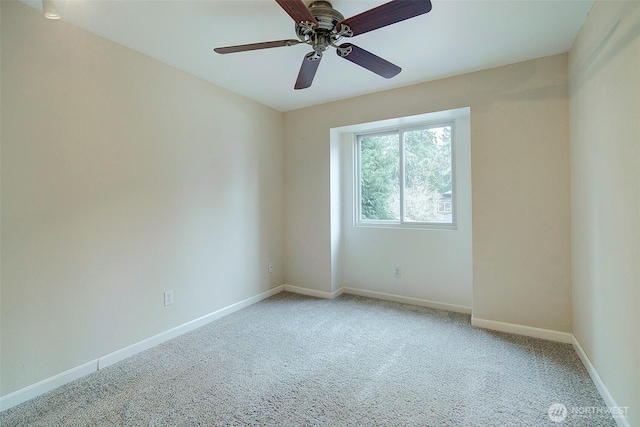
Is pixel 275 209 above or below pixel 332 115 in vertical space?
below

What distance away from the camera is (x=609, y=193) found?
62.7 inches

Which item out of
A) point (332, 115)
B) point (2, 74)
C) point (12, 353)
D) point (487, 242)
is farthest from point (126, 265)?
point (487, 242)

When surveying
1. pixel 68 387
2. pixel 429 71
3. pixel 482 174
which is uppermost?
pixel 429 71

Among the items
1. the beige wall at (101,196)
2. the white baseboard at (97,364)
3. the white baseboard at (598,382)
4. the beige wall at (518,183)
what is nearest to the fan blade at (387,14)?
the beige wall at (518,183)

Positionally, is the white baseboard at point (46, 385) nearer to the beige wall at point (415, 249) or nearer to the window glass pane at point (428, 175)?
the beige wall at point (415, 249)

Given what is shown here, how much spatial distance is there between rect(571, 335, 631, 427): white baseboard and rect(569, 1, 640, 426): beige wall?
40 millimetres

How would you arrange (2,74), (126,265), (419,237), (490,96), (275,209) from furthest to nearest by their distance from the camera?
1. (275,209)
2. (419,237)
3. (490,96)
4. (126,265)
5. (2,74)

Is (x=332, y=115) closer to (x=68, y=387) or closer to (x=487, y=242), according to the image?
(x=487, y=242)

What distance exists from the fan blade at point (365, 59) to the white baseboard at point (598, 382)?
2.31 metres

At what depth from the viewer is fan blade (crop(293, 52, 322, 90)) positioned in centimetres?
186

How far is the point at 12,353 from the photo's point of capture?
1.68 metres

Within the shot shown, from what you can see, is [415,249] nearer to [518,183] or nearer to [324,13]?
[518,183]

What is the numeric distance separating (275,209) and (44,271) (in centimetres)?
233

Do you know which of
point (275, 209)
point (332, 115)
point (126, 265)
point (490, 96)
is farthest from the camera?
point (275, 209)
